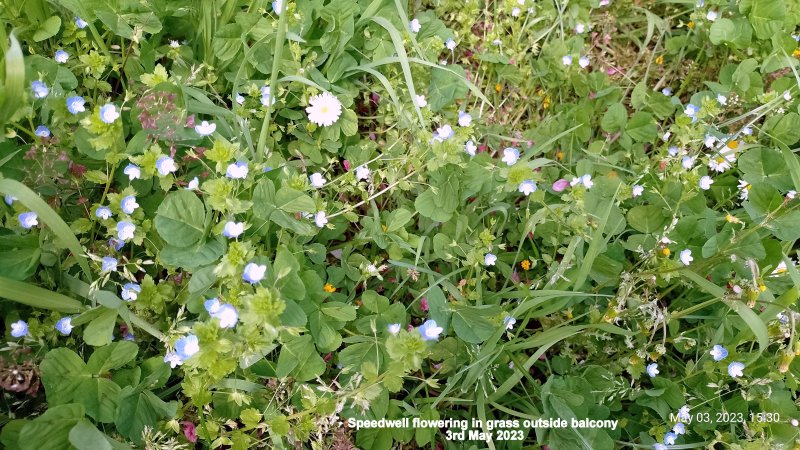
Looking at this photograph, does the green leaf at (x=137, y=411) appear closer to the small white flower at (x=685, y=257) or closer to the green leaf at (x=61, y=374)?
the green leaf at (x=61, y=374)

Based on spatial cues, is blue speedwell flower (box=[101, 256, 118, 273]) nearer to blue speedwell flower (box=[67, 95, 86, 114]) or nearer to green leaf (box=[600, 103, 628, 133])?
blue speedwell flower (box=[67, 95, 86, 114])

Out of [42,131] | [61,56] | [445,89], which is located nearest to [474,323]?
[445,89]

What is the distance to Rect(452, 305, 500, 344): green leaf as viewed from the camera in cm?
209

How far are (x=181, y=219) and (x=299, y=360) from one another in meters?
0.60

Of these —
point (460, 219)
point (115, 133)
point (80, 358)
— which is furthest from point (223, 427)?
point (460, 219)

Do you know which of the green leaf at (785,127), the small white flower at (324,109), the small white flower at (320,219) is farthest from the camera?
the green leaf at (785,127)

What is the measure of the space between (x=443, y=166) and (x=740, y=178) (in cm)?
152

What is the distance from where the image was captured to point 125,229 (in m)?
1.92

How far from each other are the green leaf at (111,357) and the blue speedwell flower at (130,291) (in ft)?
0.47

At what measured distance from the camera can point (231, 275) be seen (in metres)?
1.73

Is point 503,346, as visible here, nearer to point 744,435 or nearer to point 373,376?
point 373,376

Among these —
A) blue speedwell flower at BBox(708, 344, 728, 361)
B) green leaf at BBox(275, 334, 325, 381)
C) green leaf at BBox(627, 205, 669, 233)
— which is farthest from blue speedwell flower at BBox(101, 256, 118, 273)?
blue speedwell flower at BBox(708, 344, 728, 361)

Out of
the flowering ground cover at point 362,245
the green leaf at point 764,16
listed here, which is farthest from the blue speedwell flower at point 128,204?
the green leaf at point 764,16

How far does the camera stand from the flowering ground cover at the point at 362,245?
1829 mm
